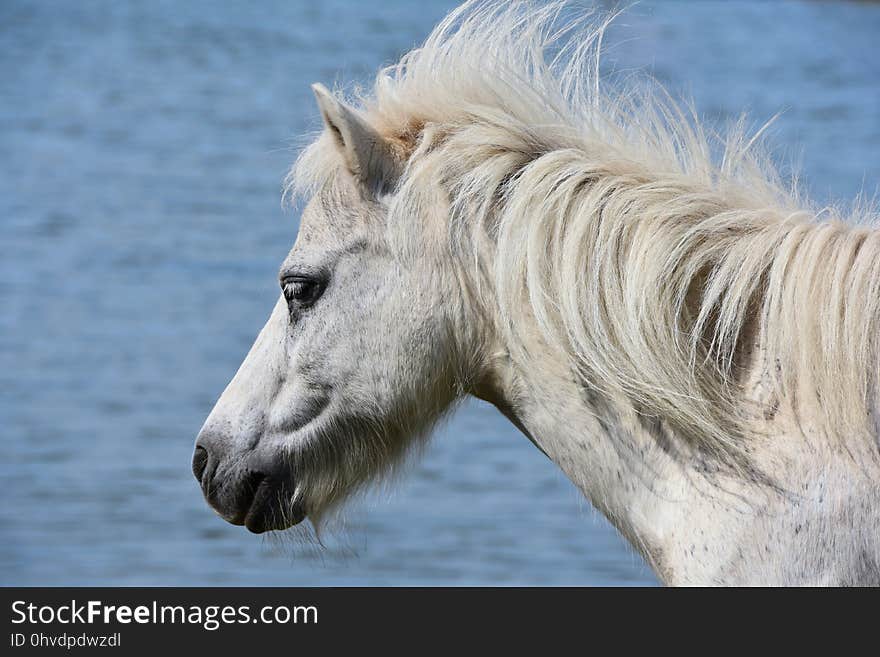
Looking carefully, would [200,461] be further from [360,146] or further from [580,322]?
[580,322]

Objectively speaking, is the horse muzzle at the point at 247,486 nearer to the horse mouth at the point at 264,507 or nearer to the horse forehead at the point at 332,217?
the horse mouth at the point at 264,507

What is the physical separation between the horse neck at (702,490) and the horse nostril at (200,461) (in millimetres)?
839

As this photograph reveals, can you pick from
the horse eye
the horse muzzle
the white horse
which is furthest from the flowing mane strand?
the horse muzzle

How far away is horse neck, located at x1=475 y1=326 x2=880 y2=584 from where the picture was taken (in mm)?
2432

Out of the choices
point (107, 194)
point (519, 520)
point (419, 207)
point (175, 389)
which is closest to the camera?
point (419, 207)

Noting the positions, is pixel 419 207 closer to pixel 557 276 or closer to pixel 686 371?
pixel 557 276

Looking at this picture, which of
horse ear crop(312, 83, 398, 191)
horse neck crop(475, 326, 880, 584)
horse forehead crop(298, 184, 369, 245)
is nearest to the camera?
horse neck crop(475, 326, 880, 584)

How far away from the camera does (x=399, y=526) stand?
9.66 metres

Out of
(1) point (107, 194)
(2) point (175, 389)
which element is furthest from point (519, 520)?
(1) point (107, 194)

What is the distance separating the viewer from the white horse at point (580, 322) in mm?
2498

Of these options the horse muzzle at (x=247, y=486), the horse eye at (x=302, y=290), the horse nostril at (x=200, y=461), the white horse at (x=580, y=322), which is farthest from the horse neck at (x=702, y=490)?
the horse nostril at (x=200, y=461)

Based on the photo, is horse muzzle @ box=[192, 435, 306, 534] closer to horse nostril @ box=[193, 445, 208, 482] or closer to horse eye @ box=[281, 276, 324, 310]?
horse nostril @ box=[193, 445, 208, 482]
